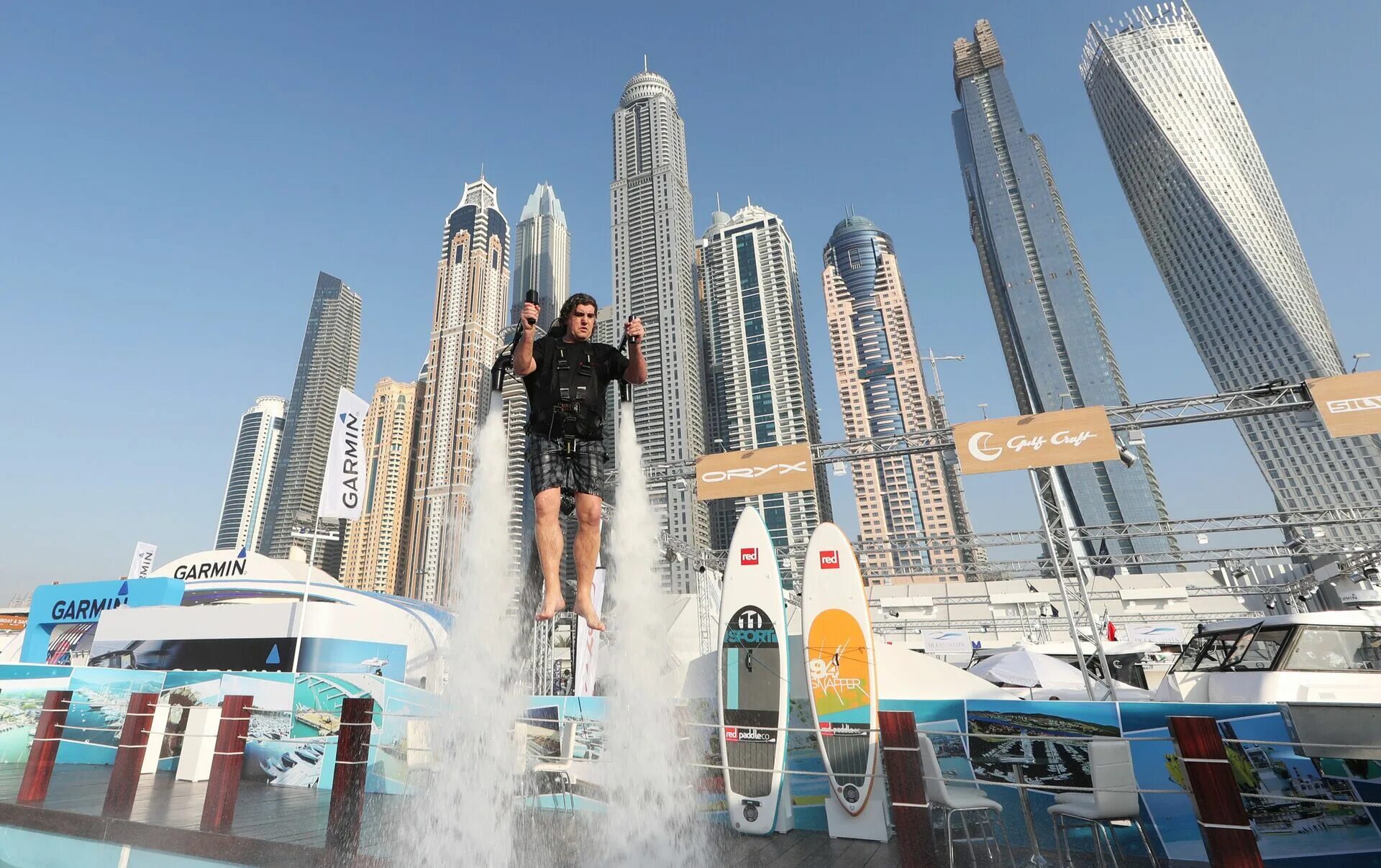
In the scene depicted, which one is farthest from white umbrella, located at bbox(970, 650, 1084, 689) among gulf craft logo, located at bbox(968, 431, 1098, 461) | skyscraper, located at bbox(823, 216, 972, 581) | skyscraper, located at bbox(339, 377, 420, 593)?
skyscraper, located at bbox(339, 377, 420, 593)

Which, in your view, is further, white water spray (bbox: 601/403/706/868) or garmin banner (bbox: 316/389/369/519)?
garmin banner (bbox: 316/389/369/519)

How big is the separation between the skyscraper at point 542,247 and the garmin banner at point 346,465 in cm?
13082

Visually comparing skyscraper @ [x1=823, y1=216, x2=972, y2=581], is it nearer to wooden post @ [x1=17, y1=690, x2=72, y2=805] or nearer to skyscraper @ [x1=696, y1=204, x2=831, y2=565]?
skyscraper @ [x1=696, y1=204, x2=831, y2=565]

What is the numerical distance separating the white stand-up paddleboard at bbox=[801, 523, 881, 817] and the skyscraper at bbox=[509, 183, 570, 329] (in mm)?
136968

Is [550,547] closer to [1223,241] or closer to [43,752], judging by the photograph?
[43,752]

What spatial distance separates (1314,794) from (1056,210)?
128267 mm

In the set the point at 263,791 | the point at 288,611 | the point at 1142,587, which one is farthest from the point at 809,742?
the point at 1142,587

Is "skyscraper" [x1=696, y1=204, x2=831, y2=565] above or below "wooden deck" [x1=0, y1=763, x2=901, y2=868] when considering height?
above

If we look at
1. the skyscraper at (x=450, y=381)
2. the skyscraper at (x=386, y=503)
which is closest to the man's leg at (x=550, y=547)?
the skyscraper at (x=450, y=381)

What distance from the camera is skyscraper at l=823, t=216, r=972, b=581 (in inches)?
3775

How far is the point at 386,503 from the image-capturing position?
78.5 metres

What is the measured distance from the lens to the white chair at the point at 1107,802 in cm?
414

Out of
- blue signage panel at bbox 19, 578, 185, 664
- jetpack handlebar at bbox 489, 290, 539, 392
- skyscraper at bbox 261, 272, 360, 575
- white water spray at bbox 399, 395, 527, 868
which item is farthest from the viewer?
skyscraper at bbox 261, 272, 360, 575

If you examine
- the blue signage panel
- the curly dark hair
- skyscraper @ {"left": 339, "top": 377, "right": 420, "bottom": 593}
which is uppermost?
skyscraper @ {"left": 339, "top": 377, "right": 420, "bottom": 593}
